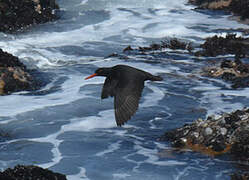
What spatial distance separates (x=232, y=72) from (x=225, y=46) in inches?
136

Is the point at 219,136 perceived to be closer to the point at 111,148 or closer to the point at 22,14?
the point at 111,148

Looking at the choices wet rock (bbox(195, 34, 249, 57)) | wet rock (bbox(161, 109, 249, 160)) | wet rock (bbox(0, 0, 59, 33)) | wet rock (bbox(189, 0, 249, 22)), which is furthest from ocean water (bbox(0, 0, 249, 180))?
wet rock (bbox(189, 0, 249, 22))

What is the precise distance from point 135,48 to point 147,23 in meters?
5.21

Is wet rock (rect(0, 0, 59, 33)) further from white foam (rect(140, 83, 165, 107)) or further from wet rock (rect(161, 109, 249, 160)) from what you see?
wet rock (rect(161, 109, 249, 160))

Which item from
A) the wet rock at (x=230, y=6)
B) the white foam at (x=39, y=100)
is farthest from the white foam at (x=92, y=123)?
the wet rock at (x=230, y=6)

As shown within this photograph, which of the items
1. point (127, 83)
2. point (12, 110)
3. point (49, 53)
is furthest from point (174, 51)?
point (127, 83)

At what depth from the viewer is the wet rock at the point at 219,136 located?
805 centimetres

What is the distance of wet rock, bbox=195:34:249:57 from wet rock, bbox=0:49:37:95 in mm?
5910

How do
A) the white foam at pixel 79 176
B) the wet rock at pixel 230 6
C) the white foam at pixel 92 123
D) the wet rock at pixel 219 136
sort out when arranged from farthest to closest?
1. the wet rock at pixel 230 6
2. the white foam at pixel 92 123
3. the wet rock at pixel 219 136
4. the white foam at pixel 79 176

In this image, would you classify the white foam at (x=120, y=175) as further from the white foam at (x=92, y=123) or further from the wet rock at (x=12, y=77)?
the wet rock at (x=12, y=77)

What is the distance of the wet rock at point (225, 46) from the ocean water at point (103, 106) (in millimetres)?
489

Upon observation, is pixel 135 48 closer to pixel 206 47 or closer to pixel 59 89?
pixel 206 47

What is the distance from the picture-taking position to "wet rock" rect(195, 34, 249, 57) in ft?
53.9

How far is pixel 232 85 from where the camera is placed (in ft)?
42.4
